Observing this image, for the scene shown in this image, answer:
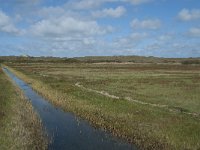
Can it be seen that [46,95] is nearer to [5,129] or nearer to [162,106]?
[162,106]

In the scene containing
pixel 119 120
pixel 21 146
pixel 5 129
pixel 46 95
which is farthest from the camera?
pixel 46 95

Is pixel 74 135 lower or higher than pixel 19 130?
lower

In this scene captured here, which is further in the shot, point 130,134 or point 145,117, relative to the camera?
point 145,117

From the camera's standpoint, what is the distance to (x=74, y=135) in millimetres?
19047

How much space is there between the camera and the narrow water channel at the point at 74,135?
16.6 m

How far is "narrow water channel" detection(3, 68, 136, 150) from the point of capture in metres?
16.6

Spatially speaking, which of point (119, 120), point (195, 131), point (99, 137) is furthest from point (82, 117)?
point (195, 131)

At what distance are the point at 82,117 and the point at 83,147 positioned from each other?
7095 millimetres

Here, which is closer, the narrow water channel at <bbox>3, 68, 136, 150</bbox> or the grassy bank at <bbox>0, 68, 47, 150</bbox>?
the grassy bank at <bbox>0, 68, 47, 150</bbox>

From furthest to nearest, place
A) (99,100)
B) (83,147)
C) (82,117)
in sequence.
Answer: (99,100)
(82,117)
(83,147)

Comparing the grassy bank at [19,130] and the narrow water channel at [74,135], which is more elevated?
the grassy bank at [19,130]

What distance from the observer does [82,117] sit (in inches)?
929

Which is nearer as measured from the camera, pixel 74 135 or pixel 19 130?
pixel 19 130

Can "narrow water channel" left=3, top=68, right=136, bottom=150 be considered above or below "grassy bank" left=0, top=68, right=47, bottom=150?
below
